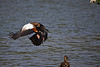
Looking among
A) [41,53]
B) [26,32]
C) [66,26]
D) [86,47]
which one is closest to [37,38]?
[26,32]

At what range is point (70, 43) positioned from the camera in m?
17.5

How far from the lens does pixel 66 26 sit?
23234 mm

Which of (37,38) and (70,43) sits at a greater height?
(37,38)

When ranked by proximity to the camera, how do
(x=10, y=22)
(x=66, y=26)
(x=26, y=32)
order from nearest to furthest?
(x=26, y=32)
(x=66, y=26)
(x=10, y=22)

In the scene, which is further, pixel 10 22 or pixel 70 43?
pixel 10 22

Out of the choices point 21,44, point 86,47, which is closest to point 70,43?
point 86,47

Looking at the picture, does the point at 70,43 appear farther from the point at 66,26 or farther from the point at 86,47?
the point at 66,26

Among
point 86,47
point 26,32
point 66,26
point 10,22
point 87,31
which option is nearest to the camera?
point 26,32

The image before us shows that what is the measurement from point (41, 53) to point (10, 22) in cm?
1104

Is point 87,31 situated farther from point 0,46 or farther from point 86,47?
point 0,46

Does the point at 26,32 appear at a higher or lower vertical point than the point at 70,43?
higher

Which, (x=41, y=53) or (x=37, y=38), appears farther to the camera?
(x=41, y=53)

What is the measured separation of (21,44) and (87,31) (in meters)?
6.09

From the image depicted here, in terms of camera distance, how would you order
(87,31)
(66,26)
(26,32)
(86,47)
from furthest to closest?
(66,26) → (87,31) → (86,47) → (26,32)
